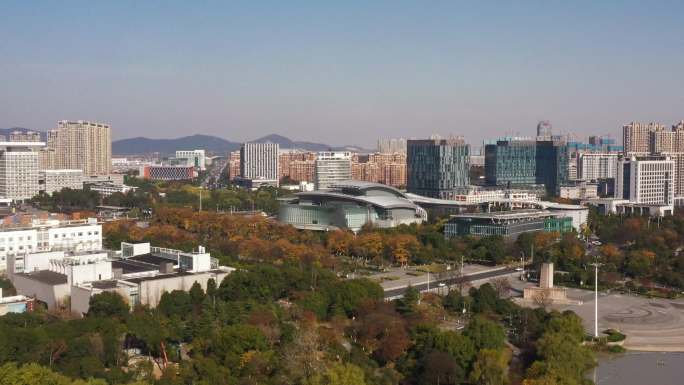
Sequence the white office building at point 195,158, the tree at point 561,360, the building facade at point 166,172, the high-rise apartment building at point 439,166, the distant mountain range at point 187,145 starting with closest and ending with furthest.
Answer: the tree at point 561,360
the high-rise apartment building at point 439,166
the building facade at point 166,172
the white office building at point 195,158
the distant mountain range at point 187,145

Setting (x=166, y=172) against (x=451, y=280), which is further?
(x=166, y=172)

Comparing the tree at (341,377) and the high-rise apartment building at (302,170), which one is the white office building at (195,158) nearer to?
the high-rise apartment building at (302,170)

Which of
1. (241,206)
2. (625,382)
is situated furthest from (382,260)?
(241,206)

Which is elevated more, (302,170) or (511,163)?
(511,163)

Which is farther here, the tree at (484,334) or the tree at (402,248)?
the tree at (402,248)

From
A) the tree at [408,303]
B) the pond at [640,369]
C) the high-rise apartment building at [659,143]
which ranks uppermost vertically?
the high-rise apartment building at [659,143]

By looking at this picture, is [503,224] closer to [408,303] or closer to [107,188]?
[408,303]

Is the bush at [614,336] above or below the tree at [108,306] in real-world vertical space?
below

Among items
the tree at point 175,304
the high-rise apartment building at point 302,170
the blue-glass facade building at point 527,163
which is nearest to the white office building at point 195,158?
the high-rise apartment building at point 302,170

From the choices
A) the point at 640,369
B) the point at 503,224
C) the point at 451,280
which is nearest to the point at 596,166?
the point at 503,224
